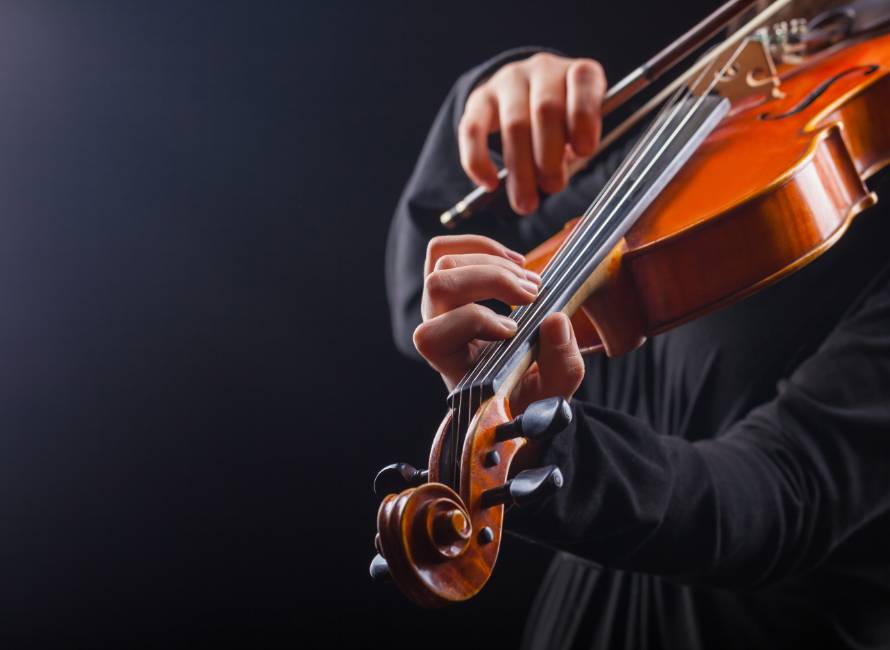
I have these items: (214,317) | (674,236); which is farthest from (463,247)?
(214,317)

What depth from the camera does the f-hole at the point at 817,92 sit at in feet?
2.00

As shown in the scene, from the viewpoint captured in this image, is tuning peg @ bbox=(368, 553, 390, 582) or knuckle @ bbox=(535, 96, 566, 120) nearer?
tuning peg @ bbox=(368, 553, 390, 582)

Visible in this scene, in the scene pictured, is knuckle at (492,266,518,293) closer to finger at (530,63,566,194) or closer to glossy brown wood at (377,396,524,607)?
glossy brown wood at (377,396,524,607)

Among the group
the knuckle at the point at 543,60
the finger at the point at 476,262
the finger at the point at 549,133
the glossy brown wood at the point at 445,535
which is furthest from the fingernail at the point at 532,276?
the knuckle at the point at 543,60

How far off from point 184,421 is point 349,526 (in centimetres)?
21

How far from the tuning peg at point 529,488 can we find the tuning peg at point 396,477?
0.14 feet

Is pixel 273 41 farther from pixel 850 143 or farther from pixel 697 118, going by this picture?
pixel 850 143

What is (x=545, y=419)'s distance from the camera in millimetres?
289

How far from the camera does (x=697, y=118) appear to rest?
0.64 m

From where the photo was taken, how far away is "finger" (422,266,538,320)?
359 millimetres

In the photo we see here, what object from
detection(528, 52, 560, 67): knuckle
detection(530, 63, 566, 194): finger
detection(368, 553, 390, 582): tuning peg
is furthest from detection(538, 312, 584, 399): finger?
detection(528, 52, 560, 67): knuckle

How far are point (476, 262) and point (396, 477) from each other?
117 millimetres

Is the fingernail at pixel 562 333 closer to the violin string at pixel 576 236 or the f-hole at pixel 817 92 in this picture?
the violin string at pixel 576 236

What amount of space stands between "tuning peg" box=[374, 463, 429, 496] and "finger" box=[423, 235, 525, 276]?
0.12m
